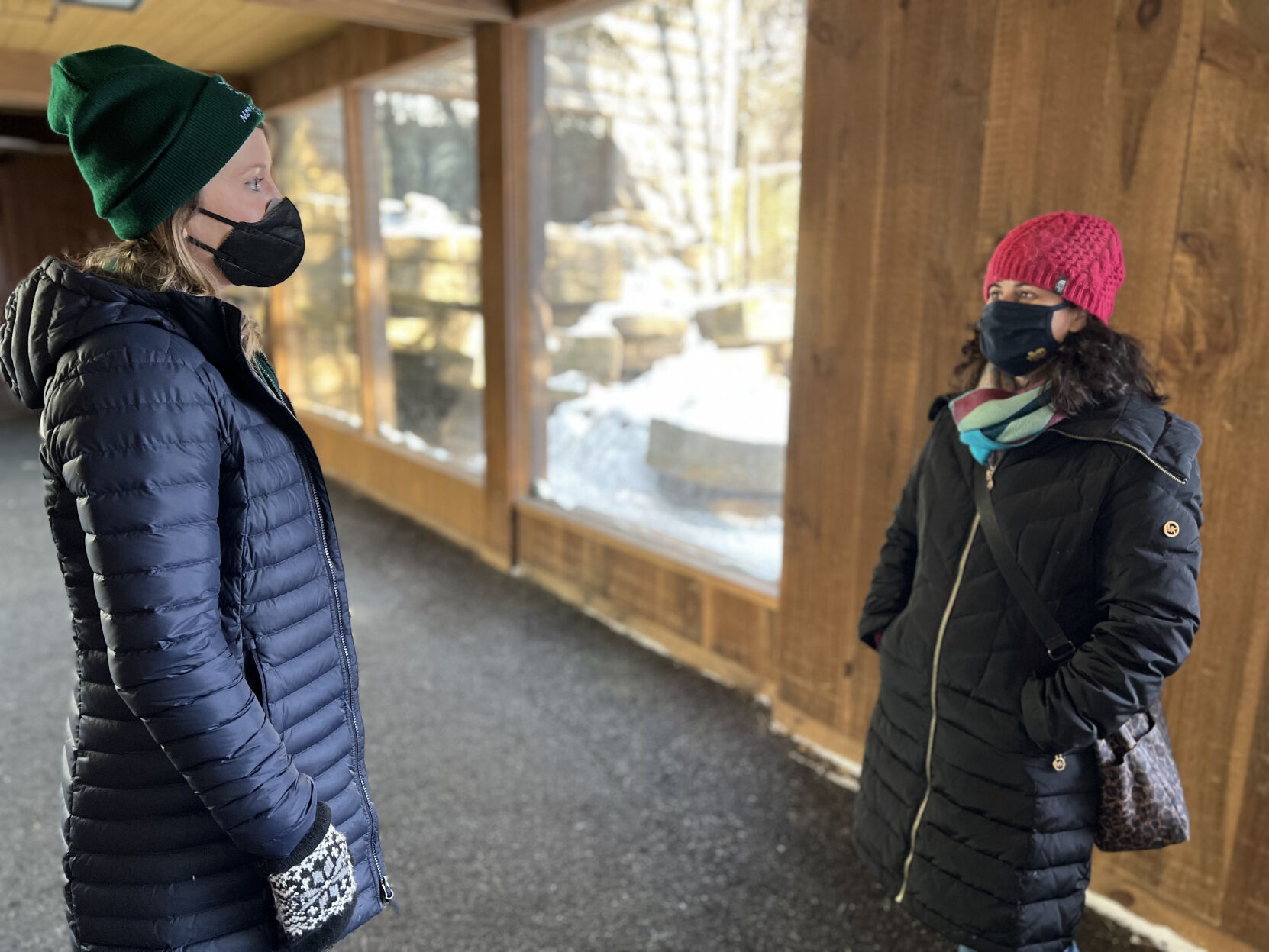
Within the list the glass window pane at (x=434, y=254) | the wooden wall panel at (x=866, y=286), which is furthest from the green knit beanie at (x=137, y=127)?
the glass window pane at (x=434, y=254)

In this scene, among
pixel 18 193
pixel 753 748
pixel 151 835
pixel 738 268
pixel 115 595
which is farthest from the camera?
pixel 18 193

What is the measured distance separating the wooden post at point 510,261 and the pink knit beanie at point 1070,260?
3.03 meters

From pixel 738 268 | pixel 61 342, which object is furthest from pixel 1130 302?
pixel 61 342

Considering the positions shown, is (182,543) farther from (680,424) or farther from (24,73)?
(24,73)

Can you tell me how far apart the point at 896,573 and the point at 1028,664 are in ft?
1.23

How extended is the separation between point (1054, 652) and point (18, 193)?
1406cm

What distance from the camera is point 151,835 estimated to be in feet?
3.89

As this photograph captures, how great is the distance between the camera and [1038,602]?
1.50 meters

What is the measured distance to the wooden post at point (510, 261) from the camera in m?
4.17

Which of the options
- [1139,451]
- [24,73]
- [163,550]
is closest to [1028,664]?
[1139,451]

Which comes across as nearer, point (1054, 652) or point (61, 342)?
point (61, 342)

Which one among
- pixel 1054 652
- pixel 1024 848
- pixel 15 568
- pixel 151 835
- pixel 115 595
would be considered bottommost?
pixel 15 568

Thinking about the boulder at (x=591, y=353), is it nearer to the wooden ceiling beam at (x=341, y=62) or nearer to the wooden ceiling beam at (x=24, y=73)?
the wooden ceiling beam at (x=341, y=62)

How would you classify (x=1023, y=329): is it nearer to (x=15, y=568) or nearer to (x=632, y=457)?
(x=632, y=457)
